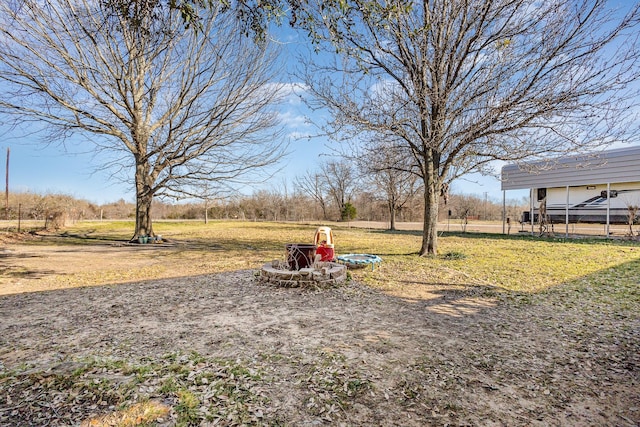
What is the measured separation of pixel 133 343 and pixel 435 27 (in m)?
9.69

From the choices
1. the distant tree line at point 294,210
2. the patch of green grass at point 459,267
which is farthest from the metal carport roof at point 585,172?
the distant tree line at point 294,210

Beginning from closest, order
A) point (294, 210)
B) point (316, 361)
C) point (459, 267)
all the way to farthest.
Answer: point (316, 361)
point (459, 267)
point (294, 210)

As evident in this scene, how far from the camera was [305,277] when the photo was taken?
5.97 m

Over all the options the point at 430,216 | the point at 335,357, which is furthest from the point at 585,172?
the point at 335,357

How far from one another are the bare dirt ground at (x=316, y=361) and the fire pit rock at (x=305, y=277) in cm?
55

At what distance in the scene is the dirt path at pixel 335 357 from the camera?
238 centimetres

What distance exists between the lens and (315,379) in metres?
2.79

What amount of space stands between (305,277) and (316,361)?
9.43 ft

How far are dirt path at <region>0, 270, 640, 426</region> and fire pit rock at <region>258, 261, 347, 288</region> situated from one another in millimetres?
580

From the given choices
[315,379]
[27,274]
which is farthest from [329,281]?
[27,274]

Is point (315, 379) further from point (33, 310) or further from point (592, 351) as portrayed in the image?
point (33, 310)

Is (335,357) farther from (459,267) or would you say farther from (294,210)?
(294,210)

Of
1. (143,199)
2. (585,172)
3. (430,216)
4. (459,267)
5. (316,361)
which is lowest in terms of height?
(316,361)

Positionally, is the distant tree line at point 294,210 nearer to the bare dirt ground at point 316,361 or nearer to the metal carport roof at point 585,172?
the metal carport roof at point 585,172
